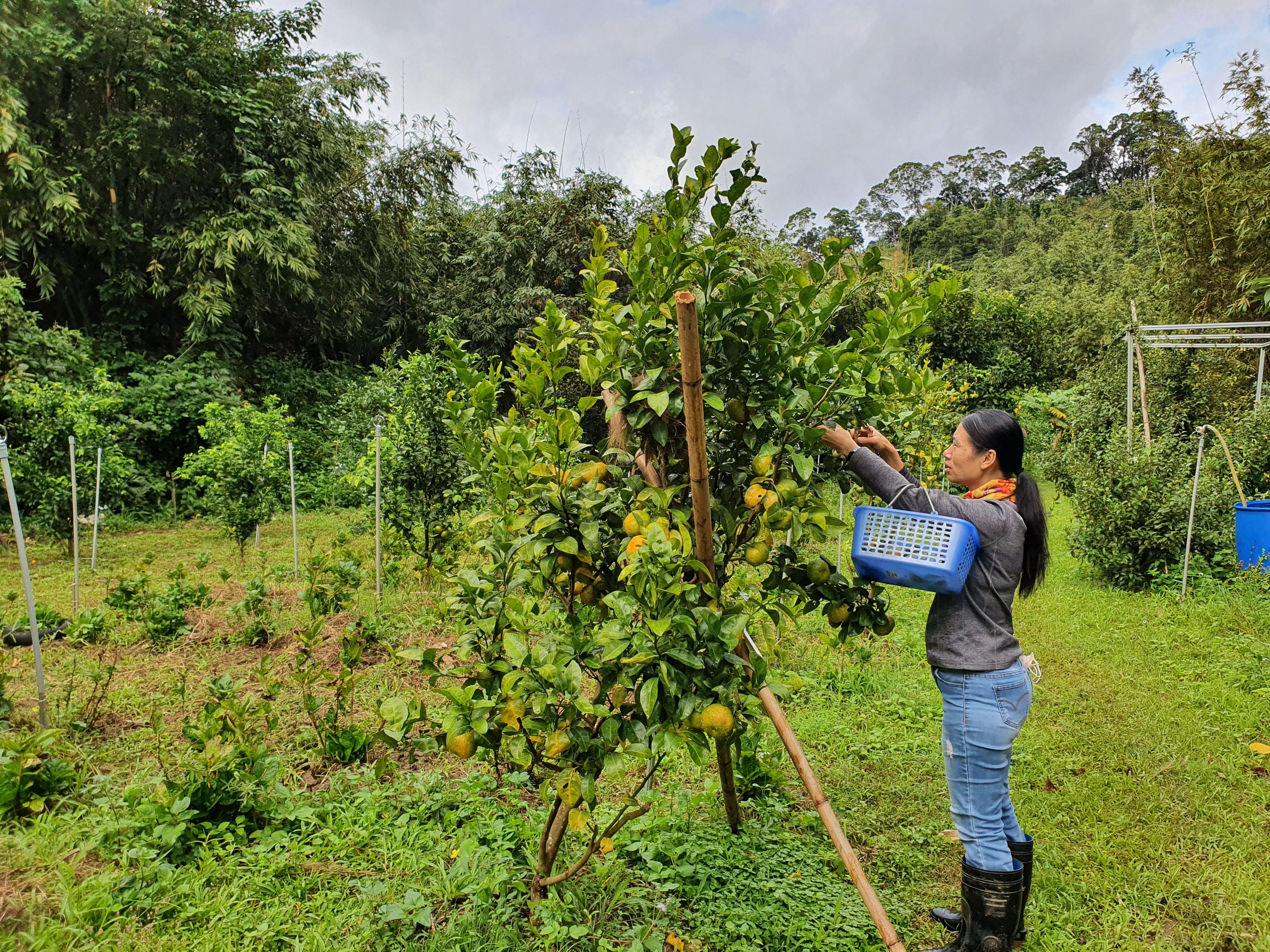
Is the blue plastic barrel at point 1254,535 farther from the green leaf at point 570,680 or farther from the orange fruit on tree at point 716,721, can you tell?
the green leaf at point 570,680

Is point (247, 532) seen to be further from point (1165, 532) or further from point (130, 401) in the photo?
point (1165, 532)

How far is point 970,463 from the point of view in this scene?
2143 millimetres

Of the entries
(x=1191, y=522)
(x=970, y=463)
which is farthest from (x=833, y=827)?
(x=1191, y=522)

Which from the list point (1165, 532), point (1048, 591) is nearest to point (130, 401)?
point (1048, 591)

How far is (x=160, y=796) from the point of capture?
259 cm

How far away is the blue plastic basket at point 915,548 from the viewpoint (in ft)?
6.09

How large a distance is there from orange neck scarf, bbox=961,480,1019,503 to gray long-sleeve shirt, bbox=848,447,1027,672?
0.07 feet

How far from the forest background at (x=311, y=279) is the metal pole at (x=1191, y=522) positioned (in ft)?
0.82

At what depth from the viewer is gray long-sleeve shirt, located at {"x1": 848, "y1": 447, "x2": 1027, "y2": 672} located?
6.55ft

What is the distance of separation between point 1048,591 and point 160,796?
667cm

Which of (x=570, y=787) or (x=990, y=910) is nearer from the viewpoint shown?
(x=570, y=787)

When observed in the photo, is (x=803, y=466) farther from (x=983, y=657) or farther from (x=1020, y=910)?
(x=1020, y=910)

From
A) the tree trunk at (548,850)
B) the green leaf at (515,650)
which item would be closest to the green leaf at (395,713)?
the green leaf at (515,650)

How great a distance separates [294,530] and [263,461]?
0.78m
